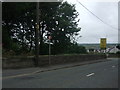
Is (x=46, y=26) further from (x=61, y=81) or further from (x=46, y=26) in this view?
(x=61, y=81)

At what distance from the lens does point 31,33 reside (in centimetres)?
5006

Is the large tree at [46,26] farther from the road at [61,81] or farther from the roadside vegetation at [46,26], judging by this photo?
the road at [61,81]

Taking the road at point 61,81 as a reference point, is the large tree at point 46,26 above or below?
above

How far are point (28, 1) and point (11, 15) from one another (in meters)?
3.03

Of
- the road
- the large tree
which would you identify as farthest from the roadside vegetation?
the road

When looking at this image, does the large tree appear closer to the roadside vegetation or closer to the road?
the roadside vegetation

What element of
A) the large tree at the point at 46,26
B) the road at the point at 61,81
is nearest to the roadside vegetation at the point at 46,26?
the large tree at the point at 46,26

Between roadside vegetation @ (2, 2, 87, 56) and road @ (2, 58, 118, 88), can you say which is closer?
road @ (2, 58, 118, 88)

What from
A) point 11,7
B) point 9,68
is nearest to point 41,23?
point 11,7

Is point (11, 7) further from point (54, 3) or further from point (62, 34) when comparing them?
point (62, 34)

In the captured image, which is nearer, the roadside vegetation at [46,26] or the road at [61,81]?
the road at [61,81]

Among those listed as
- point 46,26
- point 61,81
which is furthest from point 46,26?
point 61,81

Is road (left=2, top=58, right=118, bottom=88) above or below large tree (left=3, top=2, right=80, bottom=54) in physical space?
below

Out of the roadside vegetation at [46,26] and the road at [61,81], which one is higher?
the roadside vegetation at [46,26]
